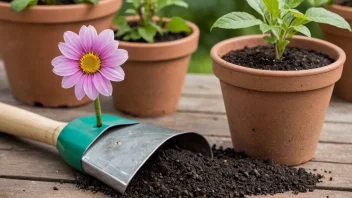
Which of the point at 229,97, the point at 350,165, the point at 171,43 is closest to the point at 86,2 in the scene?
the point at 171,43

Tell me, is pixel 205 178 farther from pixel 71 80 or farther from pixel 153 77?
pixel 153 77

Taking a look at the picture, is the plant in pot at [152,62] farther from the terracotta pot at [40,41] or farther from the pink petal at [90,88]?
the pink petal at [90,88]

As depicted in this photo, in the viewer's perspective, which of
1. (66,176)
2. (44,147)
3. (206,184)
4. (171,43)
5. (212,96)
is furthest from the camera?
(212,96)

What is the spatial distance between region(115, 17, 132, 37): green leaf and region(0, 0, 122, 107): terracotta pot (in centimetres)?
5

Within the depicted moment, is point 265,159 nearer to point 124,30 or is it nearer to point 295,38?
point 295,38

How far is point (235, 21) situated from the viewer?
1729mm

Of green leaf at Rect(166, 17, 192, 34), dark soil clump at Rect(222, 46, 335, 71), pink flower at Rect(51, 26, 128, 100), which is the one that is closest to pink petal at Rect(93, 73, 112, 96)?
pink flower at Rect(51, 26, 128, 100)

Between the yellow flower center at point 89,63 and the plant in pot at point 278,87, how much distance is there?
36 centimetres

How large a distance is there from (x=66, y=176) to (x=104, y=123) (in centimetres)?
19

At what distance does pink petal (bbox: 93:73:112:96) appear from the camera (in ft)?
5.42

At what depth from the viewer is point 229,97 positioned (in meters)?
1.81

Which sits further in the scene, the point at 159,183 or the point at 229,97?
the point at 229,97

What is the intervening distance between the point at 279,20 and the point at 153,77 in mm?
604

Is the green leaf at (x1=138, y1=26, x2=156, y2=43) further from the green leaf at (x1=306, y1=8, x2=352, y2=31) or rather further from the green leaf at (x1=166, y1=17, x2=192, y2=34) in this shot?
the green leaf at (x1=306, y1=8, x2=352, y2=31)
